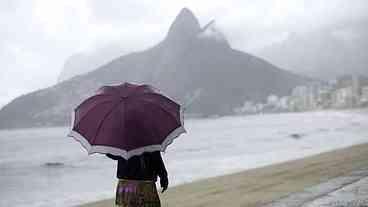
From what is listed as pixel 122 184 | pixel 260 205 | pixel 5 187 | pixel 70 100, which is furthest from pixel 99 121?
pixel 70 100

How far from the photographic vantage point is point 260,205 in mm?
9688

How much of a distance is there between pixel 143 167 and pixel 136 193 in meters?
0.23

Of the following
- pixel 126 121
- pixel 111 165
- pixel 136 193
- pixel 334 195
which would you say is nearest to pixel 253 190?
pixel 334 195

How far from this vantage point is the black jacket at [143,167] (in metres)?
4.43

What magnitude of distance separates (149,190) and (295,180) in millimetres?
9355

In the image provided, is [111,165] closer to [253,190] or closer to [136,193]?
[253,190]

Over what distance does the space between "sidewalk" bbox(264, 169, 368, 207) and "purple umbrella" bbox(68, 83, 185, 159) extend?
4.43 metres

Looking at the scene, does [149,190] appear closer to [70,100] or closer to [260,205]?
[260,205]

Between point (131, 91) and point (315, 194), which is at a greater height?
point (131, 91)

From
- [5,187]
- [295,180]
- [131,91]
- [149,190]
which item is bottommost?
[5,187]

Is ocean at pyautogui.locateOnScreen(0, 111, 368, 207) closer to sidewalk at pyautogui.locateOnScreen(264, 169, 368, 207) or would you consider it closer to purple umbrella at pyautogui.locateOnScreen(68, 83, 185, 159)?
sidewalk at pyautogui.locateOnScreen(264, 169, 368, 207)

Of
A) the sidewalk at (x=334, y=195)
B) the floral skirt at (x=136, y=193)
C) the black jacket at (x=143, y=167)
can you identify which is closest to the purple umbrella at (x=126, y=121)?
the black jacket at (x=143, y=167)

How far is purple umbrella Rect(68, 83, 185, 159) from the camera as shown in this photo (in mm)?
4246

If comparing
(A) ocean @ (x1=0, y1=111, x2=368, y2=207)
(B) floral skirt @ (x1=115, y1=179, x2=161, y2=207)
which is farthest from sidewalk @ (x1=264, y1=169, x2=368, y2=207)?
(A) ocean @ (x1=0, y1=111, x2=368, y2=207)
